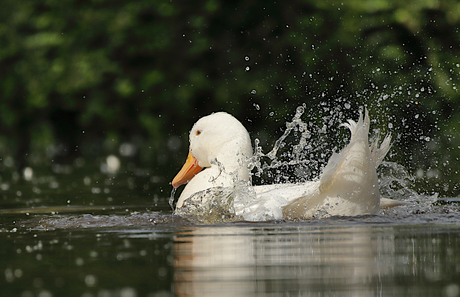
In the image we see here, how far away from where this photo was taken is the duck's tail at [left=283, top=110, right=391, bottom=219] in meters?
4.41

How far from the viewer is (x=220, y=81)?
16391 millimetres

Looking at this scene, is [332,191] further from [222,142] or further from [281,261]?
[281,261]

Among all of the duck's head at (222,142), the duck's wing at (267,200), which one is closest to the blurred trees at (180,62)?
the duck's head at (222,142)

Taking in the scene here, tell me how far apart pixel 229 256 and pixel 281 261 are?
0.26 metres

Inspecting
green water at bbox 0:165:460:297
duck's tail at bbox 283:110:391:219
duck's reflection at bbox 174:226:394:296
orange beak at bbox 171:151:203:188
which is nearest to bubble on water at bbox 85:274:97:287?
green water at bbox 0:165:460:297

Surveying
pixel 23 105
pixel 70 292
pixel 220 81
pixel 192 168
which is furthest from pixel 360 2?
pixel 70 292

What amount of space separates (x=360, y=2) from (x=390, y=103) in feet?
9.09

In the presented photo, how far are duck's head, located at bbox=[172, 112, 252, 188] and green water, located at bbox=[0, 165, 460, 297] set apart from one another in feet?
2.21

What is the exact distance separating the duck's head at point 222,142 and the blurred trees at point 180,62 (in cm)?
854

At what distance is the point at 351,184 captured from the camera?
4.41 metres

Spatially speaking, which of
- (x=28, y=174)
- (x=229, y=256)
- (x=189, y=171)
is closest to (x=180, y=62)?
(x=28, y=174)

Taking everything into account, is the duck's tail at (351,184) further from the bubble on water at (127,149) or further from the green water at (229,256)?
the bubble on water at (127,149)

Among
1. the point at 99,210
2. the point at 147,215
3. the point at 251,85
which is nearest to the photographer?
the point at 147,215

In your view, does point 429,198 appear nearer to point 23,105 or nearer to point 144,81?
point 144,81
